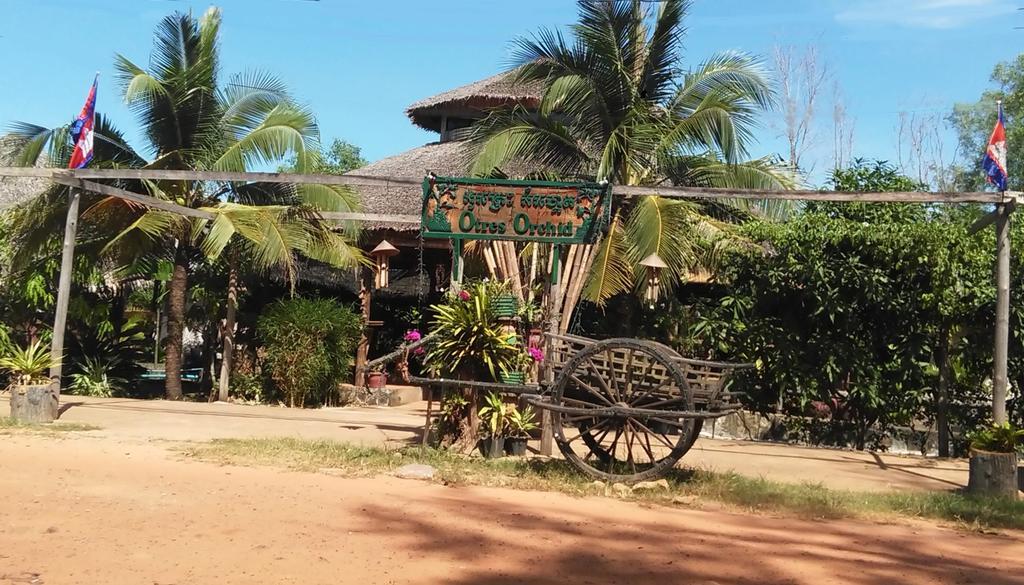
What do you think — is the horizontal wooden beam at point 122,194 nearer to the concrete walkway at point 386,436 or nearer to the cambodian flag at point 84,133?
the cambodian flag at point 84,133

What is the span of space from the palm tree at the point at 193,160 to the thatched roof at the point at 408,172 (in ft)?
4.96

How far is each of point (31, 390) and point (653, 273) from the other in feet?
25.9

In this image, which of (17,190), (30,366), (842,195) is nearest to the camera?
(842,195)

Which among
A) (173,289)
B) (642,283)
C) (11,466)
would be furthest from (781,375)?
(173,289)

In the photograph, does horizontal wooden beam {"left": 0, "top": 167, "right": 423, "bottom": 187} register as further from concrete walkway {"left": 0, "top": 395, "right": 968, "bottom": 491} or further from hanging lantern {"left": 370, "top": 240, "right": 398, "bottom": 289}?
hanging lantern {"left": 370, "top": 240, "right": 398, "bottom": 289}

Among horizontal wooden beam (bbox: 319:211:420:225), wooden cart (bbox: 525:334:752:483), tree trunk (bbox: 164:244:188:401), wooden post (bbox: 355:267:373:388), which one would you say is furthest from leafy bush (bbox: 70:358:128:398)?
wooden cart (bbox: 525:334:752:483)

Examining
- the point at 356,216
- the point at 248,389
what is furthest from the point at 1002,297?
the point at 248,389

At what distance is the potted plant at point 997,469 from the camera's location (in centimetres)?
874

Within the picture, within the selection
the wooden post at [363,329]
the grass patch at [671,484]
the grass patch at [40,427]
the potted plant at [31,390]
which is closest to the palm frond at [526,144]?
the wooden post at [363,329]

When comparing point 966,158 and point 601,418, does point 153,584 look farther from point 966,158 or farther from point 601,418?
point 966,158

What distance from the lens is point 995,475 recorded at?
8.77 meters

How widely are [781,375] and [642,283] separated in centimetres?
219

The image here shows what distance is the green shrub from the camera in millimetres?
14914

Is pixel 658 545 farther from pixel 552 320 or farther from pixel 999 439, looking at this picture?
pixel 999 439
